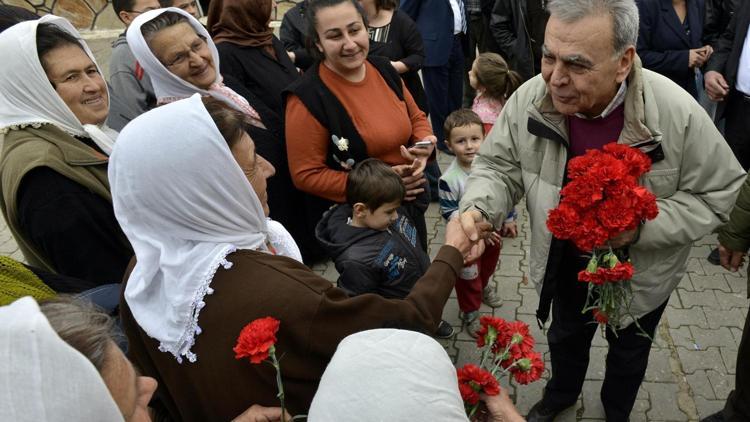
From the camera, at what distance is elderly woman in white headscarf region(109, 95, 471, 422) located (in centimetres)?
168

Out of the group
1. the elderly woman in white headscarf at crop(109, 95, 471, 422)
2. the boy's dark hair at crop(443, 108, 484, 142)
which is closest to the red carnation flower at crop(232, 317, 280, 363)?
the elderly woman in white headscarf at crop(109, 95, 471, 422)

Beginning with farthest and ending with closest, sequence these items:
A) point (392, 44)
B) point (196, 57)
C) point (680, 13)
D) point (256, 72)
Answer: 1. point (392, 44)
2. point (680, 13)
3. point (256, 72)
4. point (196, 57)

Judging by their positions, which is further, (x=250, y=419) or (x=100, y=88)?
(x=100, y=88)

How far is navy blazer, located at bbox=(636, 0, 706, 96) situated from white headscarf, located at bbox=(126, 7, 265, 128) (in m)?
3.38

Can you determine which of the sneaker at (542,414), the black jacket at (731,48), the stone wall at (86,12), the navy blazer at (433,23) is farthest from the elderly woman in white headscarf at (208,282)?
the stone wall at (86,12)

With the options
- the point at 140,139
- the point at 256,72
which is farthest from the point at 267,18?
the point at 140,139

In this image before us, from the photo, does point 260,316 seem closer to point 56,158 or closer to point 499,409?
point 499,409

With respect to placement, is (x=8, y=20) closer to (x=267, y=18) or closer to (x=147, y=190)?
(x=267, y=18)

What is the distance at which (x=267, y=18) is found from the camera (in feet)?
13.1

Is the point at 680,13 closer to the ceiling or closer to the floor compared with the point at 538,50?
closer to the ceiling

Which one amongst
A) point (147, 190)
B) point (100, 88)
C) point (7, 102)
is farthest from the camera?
point (100, 88)

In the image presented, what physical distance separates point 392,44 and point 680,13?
97.0 inches

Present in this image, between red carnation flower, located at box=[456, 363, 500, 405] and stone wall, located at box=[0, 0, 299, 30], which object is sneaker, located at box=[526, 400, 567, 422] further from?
stone wall, located at box=[0, 0, 299, 30]

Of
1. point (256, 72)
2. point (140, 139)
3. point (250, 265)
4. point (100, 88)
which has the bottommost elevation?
point (256, 72)
